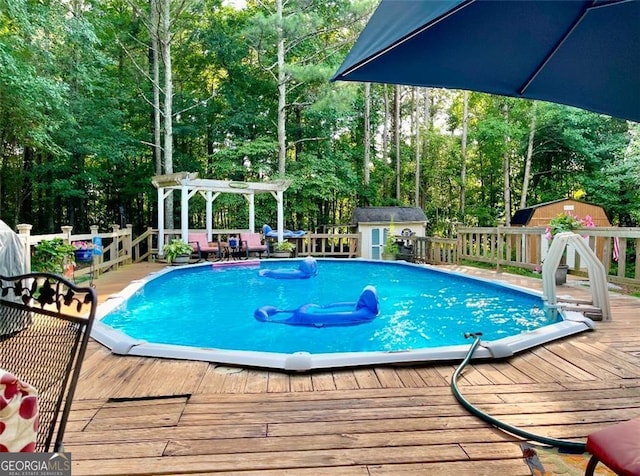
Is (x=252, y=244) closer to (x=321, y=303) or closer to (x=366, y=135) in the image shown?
(x=321, y=303)

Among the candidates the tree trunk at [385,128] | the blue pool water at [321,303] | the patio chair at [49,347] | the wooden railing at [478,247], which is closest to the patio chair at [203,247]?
the wooden railing at [478,247]

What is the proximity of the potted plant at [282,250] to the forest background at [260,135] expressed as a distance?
342 cm

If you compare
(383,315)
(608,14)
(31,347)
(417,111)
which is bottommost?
(383,315)

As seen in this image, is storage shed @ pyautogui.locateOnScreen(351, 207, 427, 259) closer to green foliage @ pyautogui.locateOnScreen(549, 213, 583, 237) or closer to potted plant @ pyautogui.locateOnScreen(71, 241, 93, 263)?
green foliage @ pyautogui.locateOnScreen(549, 213, 583, 237)

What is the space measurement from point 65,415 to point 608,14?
2910 mm

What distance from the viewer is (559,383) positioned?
8.10ft

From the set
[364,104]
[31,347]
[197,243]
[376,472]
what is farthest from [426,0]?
[364,104]

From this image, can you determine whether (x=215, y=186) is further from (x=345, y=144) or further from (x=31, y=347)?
(x=31, y=347)

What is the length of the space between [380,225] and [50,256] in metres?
9.89

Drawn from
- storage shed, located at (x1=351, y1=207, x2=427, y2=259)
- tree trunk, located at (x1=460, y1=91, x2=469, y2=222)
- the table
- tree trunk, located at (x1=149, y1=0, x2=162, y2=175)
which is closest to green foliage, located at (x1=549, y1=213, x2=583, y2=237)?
the table

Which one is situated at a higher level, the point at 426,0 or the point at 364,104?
the point at 364,104

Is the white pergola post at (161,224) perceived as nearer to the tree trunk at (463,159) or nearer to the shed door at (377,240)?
the shed door at (377,240)

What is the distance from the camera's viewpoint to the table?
3.29 feet

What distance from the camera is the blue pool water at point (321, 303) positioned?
4.67 metres
